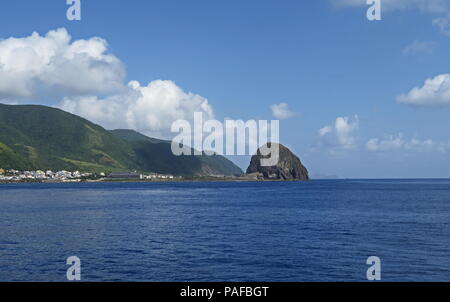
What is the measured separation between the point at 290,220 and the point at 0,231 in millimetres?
67476

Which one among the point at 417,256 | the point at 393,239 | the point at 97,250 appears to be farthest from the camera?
the point at 393,239

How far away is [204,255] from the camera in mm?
53062

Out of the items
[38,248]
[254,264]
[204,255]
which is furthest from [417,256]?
[38,248]

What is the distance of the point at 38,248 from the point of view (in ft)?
190

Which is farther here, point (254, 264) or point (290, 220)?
point (290, 220)

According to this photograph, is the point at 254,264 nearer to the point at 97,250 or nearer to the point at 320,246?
the point at 320,246

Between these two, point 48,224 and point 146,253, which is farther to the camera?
point 48,224

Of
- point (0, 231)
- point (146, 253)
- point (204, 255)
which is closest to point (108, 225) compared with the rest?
point (0, 231)
